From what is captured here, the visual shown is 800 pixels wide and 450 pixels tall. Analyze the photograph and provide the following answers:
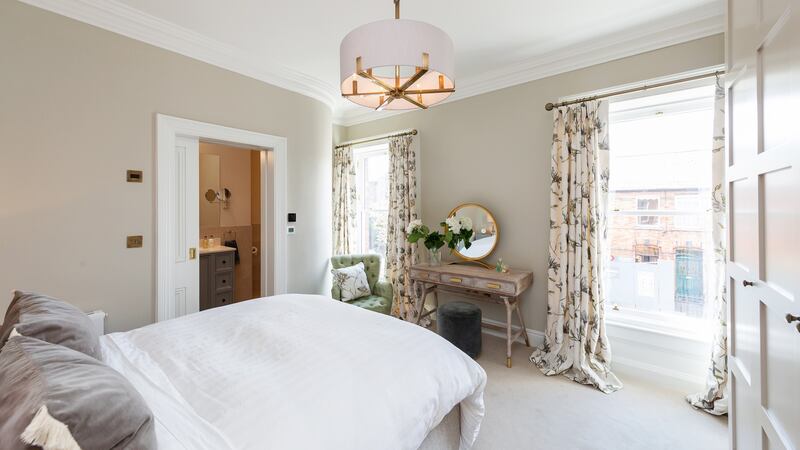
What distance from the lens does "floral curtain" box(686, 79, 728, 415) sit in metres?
2.20

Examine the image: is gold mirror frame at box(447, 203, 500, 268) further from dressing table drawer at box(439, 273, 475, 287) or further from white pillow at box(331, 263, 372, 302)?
white pillow at box(331, 263, 372, 302)

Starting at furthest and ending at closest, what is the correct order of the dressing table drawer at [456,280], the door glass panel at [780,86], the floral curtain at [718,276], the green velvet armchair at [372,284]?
the green velvet armchair at [372,284]
the dressing table drawer at [456,280]
the floral curtain at [718,276]
the door glass panel at [780,86]

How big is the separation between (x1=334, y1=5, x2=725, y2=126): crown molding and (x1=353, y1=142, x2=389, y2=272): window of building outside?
4.39ft

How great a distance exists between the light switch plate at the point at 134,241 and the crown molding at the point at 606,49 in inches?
130

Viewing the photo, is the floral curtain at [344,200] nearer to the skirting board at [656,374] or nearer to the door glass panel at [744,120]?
the skirting board at [656,374]

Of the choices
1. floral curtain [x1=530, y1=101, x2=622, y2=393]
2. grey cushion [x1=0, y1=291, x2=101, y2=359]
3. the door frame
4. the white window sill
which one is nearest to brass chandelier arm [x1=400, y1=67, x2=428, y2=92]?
grey cushion [x1=0, y1=291, x2=101, y2=359]

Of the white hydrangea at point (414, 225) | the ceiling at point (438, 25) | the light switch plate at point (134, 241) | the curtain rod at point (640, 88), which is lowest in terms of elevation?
the light switch plate at point (134, 241)

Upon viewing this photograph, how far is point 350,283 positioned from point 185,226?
170cm

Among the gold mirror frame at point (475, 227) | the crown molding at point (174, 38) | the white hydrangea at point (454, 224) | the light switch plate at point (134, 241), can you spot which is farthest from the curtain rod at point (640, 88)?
the light switch plate at point (134, 241)

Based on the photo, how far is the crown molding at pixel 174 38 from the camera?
88.4 inches

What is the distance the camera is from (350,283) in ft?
12.0

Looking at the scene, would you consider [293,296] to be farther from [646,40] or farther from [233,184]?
[646,40]

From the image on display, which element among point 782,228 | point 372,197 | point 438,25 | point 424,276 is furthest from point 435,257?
point 782,228

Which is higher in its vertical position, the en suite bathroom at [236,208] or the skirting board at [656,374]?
the en suite bathroom at [236,208]
